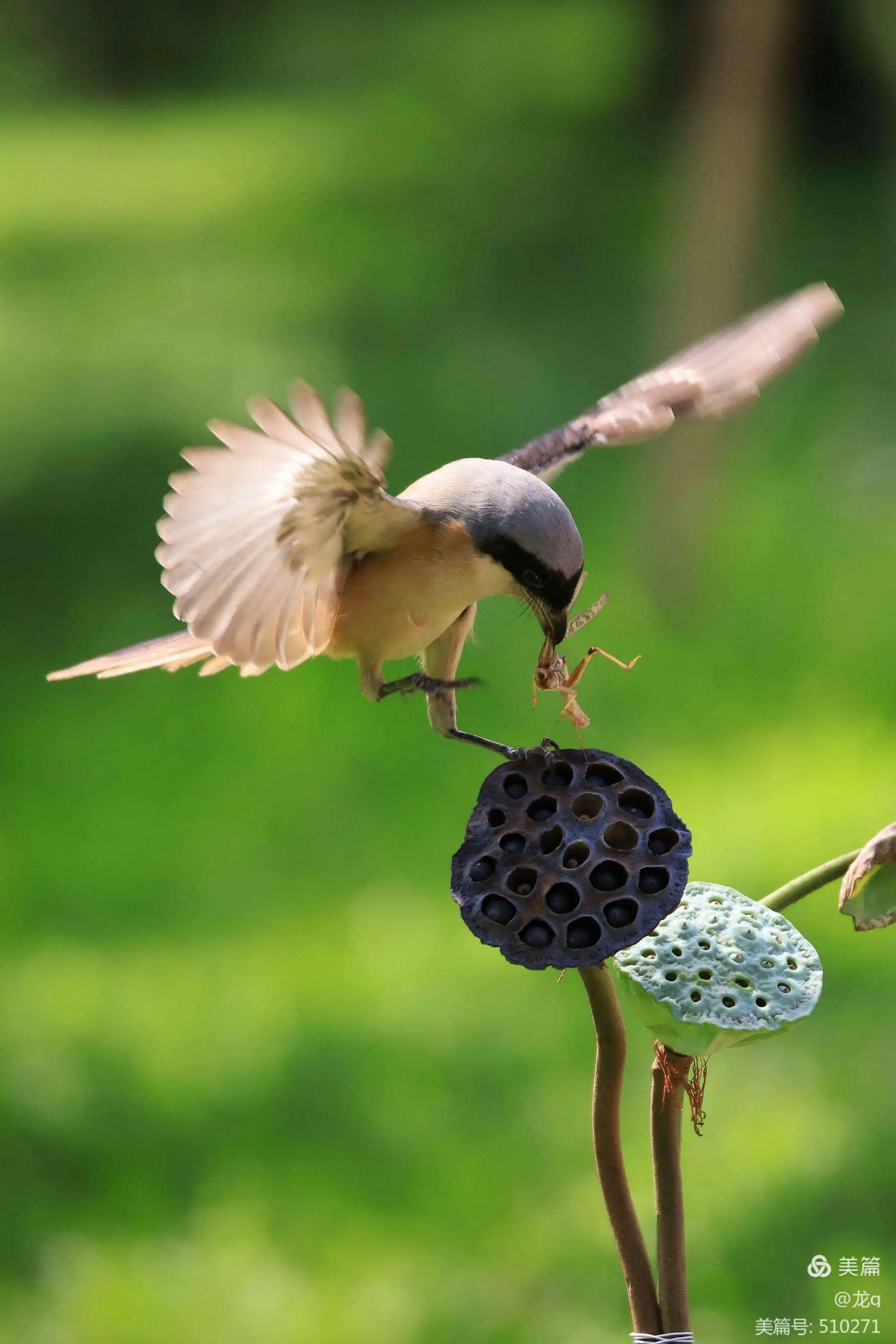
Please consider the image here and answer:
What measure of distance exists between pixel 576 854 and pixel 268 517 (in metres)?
0.40

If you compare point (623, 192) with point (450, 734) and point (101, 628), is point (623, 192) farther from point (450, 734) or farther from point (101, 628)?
point (450, 734)

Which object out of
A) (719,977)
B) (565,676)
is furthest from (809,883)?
(565,676)

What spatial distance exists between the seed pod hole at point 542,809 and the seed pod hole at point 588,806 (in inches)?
0.6

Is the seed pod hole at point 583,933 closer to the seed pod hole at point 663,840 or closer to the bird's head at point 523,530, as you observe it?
the seed pod hole at point 663,840

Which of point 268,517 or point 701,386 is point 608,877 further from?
point 701,386

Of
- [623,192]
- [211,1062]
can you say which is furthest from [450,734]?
[623,192]

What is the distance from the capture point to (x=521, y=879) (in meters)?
1.01

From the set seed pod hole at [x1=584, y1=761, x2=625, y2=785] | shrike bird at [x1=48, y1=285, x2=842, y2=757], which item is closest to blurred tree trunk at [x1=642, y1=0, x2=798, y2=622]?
shrike bird at [x1=48, y1=285, x2=842, y2=757]

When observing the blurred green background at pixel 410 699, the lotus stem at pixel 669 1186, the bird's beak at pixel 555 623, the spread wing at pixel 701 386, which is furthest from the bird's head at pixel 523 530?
the blurred green background at pixel 410 699

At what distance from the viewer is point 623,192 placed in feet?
18.4

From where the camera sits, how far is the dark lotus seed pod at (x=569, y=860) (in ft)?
3.15

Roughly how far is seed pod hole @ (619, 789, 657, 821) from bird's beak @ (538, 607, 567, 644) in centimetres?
34

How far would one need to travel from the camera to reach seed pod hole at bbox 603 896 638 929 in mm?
955

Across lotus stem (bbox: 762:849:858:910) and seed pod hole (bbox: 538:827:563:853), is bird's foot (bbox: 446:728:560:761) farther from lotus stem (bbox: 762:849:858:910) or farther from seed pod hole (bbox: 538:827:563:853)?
lotus stem (bbox: 762:849:858:910)
